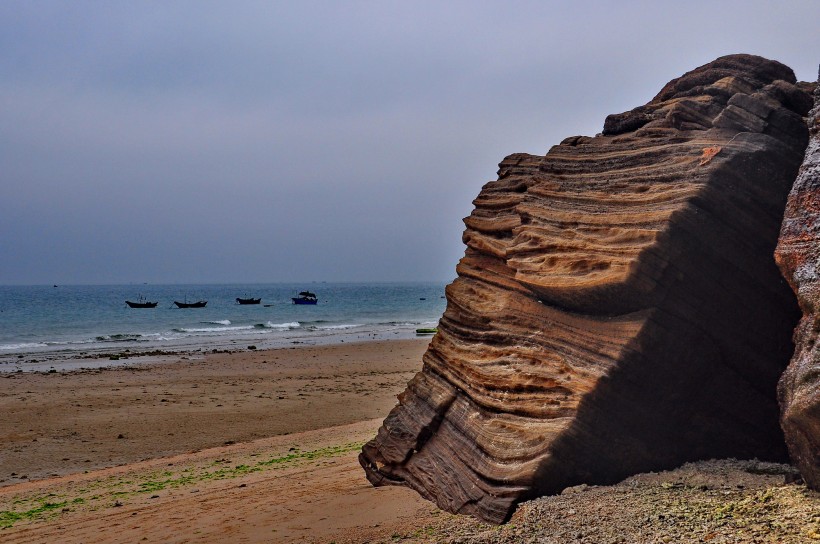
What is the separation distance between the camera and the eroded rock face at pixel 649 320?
786 centimetres

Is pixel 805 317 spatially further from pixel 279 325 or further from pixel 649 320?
pixel 279 325

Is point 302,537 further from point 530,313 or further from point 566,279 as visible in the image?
point 566,279

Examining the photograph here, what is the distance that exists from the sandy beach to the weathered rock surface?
1.49 feet

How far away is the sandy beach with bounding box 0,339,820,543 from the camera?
6.62 metres

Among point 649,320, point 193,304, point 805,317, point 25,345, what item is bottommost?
point 25,345

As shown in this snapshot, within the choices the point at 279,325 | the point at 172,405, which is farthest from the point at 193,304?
the point at 172,405

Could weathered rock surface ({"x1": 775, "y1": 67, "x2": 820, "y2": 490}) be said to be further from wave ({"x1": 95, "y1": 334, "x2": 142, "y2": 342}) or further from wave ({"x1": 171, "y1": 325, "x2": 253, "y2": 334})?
wave ({"x1": 171, "y1": 325, "x2": 253, "y2": 334})

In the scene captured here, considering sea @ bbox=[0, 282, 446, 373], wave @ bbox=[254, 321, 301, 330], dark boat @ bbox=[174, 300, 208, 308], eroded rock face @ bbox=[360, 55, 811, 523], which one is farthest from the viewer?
dark boat @ bbox=[174, 300, 208, 308]

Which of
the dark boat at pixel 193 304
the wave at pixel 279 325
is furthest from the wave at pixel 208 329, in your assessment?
the dark boat at pixel 193 304

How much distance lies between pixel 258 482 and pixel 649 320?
7.78 meters

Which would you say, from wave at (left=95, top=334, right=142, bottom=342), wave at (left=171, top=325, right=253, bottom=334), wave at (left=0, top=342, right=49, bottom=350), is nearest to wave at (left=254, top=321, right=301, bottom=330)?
wave at (left=171, top=325, right=253, bottom=334)

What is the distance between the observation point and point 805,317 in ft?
21.7

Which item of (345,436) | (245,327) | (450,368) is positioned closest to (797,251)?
(450,368)

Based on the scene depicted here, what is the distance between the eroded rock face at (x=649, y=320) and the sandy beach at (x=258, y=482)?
458mm
